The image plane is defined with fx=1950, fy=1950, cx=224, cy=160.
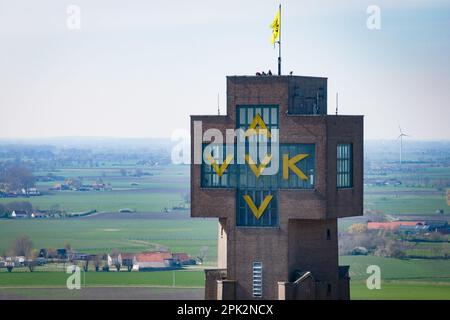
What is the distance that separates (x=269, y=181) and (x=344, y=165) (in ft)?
8.64

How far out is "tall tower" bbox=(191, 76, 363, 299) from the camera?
56.7 metres

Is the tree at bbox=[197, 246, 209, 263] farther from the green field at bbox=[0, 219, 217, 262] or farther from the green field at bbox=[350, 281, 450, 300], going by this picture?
the green field at bbox=[350, 281, 450, 300]

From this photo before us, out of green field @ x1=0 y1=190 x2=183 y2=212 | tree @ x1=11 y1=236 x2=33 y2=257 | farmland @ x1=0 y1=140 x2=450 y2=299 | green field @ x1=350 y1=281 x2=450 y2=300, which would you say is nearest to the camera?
green field @ x1=350 y1=281 x2=450 y2=300

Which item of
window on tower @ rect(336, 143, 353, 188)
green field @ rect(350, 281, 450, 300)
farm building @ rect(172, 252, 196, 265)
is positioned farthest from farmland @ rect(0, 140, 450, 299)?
window on tower @ rect(336, 143, 353, 188)

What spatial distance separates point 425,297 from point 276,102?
32793 millimetres

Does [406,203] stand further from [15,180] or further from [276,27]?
[276,27]

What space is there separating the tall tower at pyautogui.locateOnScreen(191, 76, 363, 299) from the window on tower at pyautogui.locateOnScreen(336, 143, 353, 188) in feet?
0.31

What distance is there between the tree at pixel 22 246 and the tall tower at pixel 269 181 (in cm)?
6284

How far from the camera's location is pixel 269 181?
187ft

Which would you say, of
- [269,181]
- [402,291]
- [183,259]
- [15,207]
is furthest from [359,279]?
[15,207]

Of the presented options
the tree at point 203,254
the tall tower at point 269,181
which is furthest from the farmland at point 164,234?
the tall tower at point 269,181
